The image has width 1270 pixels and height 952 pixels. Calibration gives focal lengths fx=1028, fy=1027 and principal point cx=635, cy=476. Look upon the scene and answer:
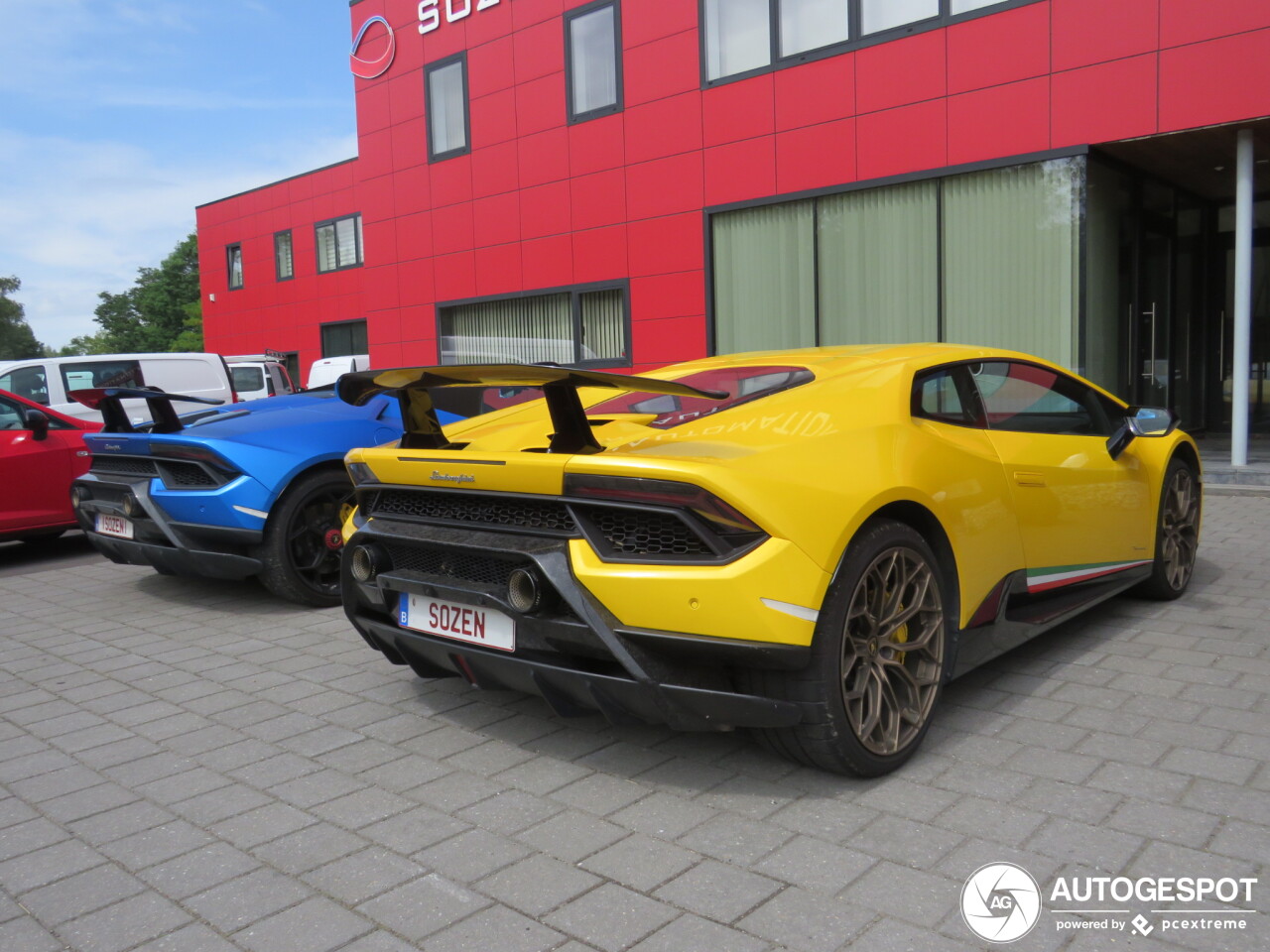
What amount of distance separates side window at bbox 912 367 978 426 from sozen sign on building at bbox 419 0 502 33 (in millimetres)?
14196

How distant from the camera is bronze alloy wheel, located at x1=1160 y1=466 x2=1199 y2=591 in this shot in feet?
→ 17.0

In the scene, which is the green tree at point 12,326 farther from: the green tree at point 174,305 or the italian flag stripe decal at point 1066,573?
the italian flag stripe decal at point 1066,573

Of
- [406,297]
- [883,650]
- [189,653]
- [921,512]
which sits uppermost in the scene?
[406,297]

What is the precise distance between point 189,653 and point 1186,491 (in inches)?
202

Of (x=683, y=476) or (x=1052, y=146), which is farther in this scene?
(x=1052, y=146)

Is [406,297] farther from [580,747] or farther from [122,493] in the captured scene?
[580,747]

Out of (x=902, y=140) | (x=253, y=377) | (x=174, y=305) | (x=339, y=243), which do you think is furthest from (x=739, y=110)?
(x=174, y=305)

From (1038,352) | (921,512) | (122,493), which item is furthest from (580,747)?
(1038,352)

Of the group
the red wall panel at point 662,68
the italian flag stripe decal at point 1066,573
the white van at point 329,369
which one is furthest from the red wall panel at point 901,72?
the white van at point 329,369

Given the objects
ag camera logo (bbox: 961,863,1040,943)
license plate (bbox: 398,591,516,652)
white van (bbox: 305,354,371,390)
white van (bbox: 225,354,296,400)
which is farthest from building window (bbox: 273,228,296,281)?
ag camera logo (bbox: 961,863,1040,943)

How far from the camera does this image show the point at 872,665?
3125 mm

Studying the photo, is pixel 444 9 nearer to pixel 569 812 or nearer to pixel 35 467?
pixel 35 467

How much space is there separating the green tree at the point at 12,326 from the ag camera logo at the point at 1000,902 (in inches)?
3746

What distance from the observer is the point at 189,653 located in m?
4.96
